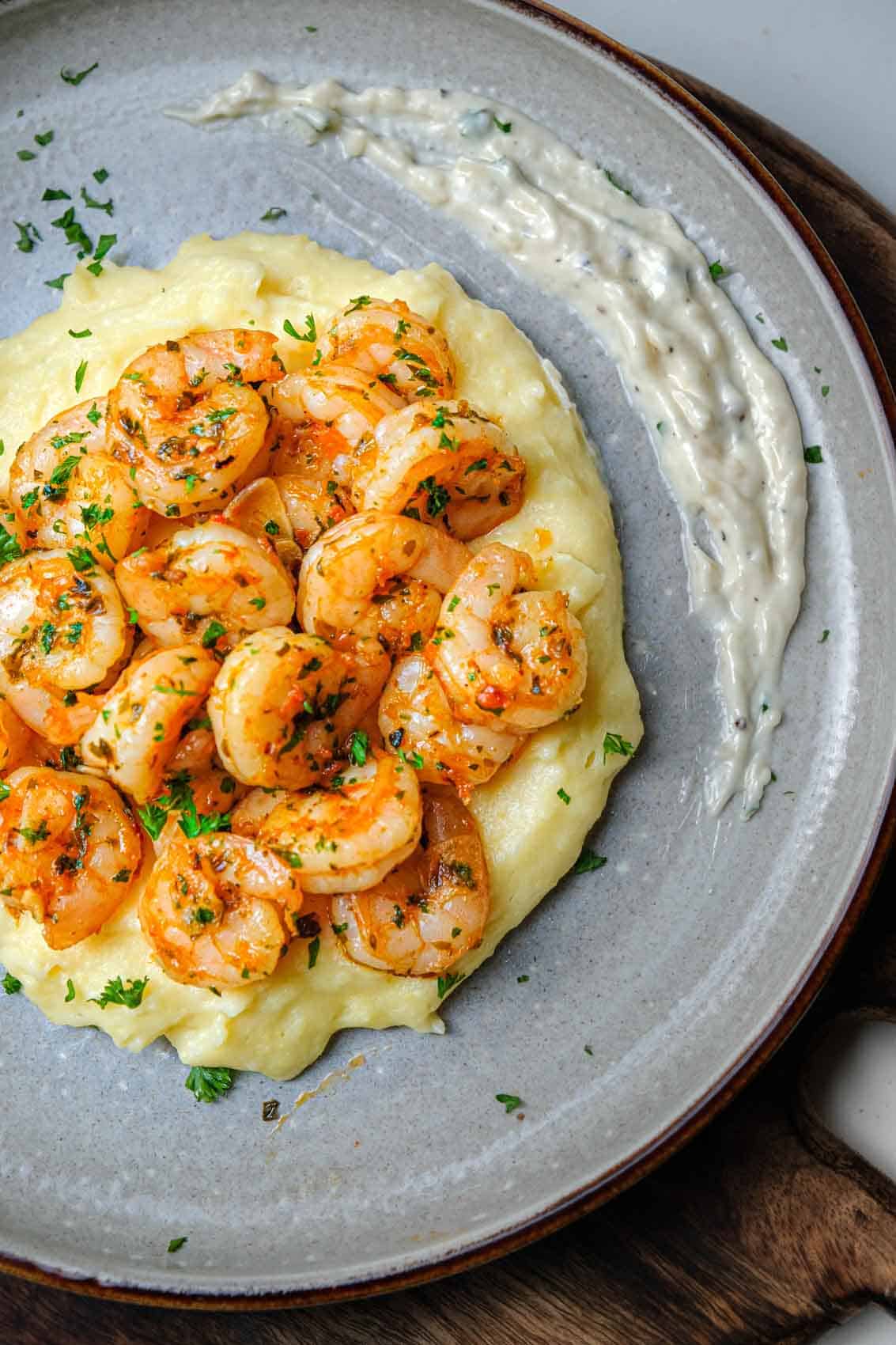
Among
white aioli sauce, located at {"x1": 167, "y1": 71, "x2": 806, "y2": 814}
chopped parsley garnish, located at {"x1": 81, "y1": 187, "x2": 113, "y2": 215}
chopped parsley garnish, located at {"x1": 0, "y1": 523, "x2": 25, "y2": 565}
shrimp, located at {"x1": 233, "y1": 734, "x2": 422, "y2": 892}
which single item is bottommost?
chopped parsley garnish, located at {"x1": 0, "y1": 523, "x2": 25, "y2": 565}

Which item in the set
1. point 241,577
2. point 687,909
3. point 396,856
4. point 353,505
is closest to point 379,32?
point 353,505

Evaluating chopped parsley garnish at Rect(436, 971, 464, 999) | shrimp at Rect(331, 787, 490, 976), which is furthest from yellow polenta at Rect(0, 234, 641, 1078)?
shrimp at Rect(331, 787, 490, 976)

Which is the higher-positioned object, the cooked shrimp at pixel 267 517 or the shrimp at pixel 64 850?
the cooked shrimp at pixel 267 517

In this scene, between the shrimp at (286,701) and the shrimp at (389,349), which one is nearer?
the shrimp at (286,701)

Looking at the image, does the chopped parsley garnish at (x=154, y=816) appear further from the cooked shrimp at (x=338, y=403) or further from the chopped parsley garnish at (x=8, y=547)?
the cooked shrimp at (x=338, y=403)

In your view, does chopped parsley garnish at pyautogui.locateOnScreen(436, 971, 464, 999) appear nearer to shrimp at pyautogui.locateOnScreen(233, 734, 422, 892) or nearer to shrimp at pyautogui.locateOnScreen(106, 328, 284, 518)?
shrimp at pyautogui.locateOnScreen(233, 734, 422, 892)

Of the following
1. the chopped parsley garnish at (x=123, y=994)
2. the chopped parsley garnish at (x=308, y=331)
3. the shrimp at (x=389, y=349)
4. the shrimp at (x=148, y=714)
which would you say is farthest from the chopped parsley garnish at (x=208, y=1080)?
the chopped parsley garnish at (x=308, y=331)
